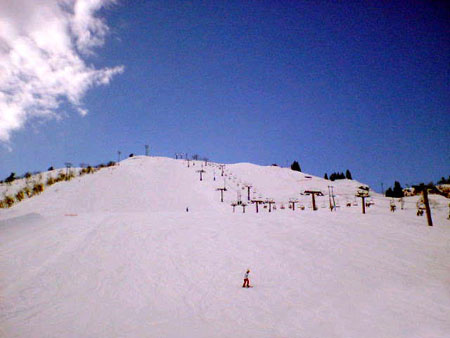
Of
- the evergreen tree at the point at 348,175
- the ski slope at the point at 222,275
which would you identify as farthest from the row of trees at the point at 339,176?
the ski slope at the point at 222,275

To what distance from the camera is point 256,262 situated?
72.2ft

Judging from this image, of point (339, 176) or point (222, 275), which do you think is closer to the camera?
point (222, 275)

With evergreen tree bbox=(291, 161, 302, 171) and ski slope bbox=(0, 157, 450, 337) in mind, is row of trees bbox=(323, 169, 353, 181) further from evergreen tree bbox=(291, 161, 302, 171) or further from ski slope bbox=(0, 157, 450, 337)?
ski slope bbox=(0, 157, 450, 337)

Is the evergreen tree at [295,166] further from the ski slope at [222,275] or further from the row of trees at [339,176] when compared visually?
the ski slope at [222,275]

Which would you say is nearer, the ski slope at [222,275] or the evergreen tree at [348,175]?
the ski slope at [222,275]

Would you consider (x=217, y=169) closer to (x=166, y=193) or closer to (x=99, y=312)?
(x=166, y=193)

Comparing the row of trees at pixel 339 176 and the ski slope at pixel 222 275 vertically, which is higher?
the row of trees at pixel 339 176

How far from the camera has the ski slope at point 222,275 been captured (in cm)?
1293

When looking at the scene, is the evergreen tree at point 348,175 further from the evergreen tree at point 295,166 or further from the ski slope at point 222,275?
the ski slope at point 222,275

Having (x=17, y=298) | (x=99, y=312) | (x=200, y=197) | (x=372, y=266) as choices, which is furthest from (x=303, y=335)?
(x=200, y=197)

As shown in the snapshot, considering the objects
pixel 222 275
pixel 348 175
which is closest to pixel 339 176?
pixel 348 175

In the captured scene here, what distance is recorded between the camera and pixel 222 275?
19562 millimetres

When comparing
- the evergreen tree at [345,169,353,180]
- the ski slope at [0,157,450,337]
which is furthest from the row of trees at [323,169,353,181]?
the ski slope at [0,157,450,337]

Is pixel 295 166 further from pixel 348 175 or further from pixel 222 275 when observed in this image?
pixel 222 275
